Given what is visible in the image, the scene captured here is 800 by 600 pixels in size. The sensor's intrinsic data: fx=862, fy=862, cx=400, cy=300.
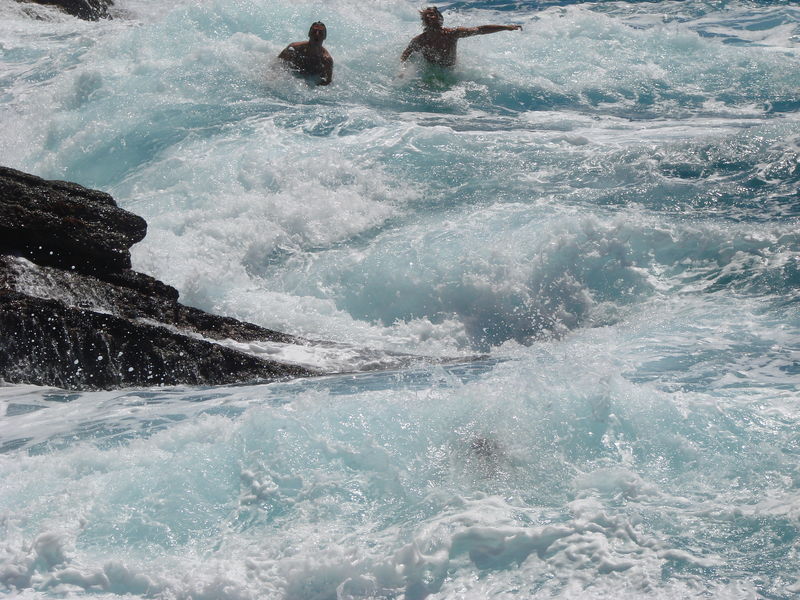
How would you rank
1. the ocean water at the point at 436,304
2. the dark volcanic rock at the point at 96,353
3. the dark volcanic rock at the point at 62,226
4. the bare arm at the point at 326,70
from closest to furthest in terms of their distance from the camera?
the ocean water at the point at 436,304 < the dark volcanic rock at the point at 96,353 < the dark volcanic rock at the point at 62,226 < the bare arm at the point at 326,70

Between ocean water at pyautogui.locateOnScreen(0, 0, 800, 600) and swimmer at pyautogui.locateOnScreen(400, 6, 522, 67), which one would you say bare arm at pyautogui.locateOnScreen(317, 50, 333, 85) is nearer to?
ocean water at pyautogui.locateOnScreen(0, 0, 800, 600)

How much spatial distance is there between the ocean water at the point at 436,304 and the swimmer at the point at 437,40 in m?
0.25

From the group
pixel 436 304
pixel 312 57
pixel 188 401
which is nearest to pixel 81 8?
pixel 312 57

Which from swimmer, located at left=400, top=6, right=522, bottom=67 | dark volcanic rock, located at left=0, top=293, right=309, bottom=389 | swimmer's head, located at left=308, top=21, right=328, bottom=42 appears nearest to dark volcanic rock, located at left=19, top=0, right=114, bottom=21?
swimmer's head, located at left=308, top=21, right=328, bottom=42

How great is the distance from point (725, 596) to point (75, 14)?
13.5 metres

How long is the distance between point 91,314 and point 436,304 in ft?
8.33

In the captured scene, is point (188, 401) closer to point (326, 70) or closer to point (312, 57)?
point (326, 70)

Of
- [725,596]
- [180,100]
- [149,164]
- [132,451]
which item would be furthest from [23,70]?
[725,596]

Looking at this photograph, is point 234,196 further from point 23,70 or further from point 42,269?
point 23,70

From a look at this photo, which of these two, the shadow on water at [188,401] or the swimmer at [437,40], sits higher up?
the swimmer at [437,40]

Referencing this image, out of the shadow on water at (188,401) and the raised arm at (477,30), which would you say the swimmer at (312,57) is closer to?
the raised arm at (477,30)

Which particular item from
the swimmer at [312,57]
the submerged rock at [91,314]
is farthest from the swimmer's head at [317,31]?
the submerged rock at [91,314]

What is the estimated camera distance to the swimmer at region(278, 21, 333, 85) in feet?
33.5

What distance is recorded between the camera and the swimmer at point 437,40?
35.1 feet
